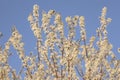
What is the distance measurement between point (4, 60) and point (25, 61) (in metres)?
0.52

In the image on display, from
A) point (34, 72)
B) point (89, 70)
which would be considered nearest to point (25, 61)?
point (34, 72)

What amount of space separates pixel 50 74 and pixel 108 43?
1.52 meters

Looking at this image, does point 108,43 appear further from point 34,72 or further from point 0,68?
point 0,68

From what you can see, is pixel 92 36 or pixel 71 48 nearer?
pixel 71 48

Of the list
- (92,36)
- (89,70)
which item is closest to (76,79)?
(89,70)

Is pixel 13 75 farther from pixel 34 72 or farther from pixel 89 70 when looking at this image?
pixel 89 70

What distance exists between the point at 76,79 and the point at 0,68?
170cm

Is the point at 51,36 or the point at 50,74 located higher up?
the point at 51,36

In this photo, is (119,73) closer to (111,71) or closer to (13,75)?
(111,71)

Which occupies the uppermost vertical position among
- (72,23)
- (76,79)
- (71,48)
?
(72,23)

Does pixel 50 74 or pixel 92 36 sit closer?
pixel 50 74

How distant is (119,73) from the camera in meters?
8.80

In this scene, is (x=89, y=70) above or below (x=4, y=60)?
below

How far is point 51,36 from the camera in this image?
797 centimetres
